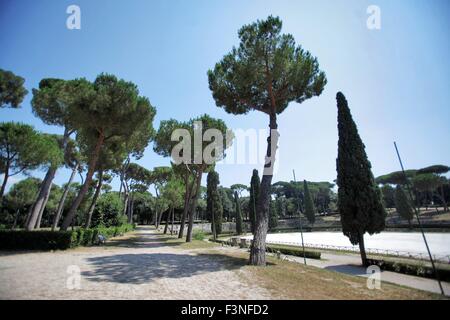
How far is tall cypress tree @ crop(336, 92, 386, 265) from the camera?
1509 centimetres

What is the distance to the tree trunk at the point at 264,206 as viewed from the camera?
1145cm

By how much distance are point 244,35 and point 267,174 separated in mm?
7964

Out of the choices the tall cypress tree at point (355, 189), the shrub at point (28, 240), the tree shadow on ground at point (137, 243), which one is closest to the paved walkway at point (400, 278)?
the tall cypress tree at point (355, 189)

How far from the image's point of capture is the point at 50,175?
19422 mm

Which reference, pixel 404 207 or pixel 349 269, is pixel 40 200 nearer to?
pixel 349 269

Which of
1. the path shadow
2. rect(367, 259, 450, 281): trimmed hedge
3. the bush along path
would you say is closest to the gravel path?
the bush along path

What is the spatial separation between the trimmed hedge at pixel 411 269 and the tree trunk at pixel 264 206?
7049 millimetres

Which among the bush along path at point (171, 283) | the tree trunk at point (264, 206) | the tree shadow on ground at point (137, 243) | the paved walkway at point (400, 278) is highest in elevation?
the tree trunk at point (264, 206)

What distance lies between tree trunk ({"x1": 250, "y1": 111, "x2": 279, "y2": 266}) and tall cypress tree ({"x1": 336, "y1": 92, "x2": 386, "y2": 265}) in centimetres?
664

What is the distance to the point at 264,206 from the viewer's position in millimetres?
11961

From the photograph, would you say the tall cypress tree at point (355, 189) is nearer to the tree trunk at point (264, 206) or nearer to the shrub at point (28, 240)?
the tree trunk at point (264, 206)

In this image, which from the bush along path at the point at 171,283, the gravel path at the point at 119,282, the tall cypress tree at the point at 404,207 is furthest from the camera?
the tall cypress tree at the point at 404,207
